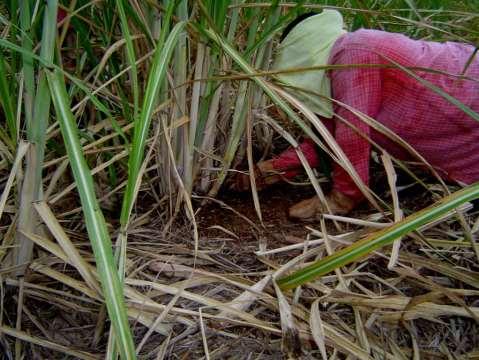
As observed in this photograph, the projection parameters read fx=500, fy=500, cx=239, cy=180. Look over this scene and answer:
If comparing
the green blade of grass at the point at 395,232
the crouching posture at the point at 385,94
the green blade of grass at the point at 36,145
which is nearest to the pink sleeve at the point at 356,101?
the crouching posture at the point at 385,94

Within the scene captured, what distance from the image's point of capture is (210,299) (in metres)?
0.67

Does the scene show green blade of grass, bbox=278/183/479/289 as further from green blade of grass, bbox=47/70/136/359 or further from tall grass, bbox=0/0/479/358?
green blade of grass, bbox=47/70/136/359

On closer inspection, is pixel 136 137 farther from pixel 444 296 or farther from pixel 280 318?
pixel 444 296

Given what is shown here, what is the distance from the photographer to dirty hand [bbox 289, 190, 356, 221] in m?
0.94

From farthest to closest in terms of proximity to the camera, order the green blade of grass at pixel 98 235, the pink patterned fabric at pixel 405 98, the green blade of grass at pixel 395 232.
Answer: the pink patterned fabric at pixel 405 98, the green blade of grass at pixel 395 232, the green blade of grass at pixel 98 235

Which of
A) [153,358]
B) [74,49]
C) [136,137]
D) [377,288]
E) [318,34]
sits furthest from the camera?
[318,34]

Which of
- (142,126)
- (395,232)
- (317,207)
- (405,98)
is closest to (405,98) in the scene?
(405,98)

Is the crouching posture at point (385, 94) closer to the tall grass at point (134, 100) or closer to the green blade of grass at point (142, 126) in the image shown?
the tall grass at point (134, 100)

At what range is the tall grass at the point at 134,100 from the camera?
0.63 metres

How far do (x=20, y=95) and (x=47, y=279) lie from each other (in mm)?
265

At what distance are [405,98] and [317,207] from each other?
262 mm

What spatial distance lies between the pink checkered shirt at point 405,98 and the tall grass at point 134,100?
0.23 ft

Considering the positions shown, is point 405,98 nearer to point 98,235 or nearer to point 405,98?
point 405,98

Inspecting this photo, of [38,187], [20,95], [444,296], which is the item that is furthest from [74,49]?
[444,296]
